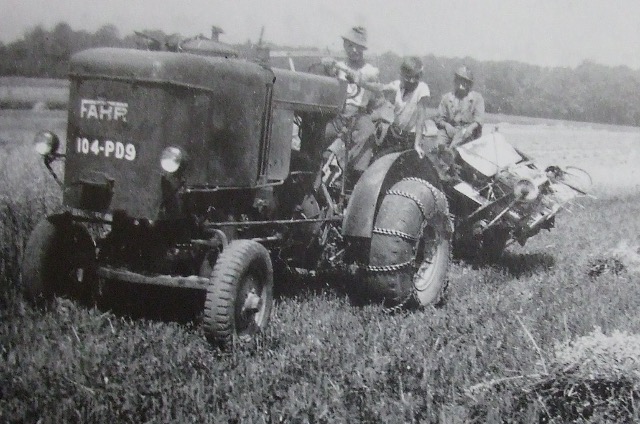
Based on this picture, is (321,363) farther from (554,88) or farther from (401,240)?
(554,88)

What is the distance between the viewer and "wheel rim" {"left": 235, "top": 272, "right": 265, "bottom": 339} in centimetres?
475

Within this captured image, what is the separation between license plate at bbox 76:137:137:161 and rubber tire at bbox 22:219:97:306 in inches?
27.4

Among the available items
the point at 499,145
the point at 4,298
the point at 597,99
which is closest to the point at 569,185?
the point at 499,145

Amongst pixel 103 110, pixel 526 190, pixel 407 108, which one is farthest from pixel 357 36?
pixel 103 110

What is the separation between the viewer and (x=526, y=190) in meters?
7.10

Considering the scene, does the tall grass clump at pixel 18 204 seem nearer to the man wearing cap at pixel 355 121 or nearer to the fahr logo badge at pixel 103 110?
the fahr logo badge at pixel 103 110

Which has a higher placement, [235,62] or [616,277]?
[235,62]

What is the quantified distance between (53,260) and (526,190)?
430 centimetres

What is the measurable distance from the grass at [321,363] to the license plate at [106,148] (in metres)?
1.09

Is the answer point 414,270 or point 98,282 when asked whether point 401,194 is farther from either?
point 98,282

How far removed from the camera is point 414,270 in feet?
20.1

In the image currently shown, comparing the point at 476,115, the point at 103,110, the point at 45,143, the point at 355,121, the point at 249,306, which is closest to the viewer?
the point at 103,110

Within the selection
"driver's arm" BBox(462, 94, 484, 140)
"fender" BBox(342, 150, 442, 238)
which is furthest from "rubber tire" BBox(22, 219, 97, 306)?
"driver's arm" BBox(462, 94, 484, 140)

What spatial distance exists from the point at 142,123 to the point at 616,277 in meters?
4.95
